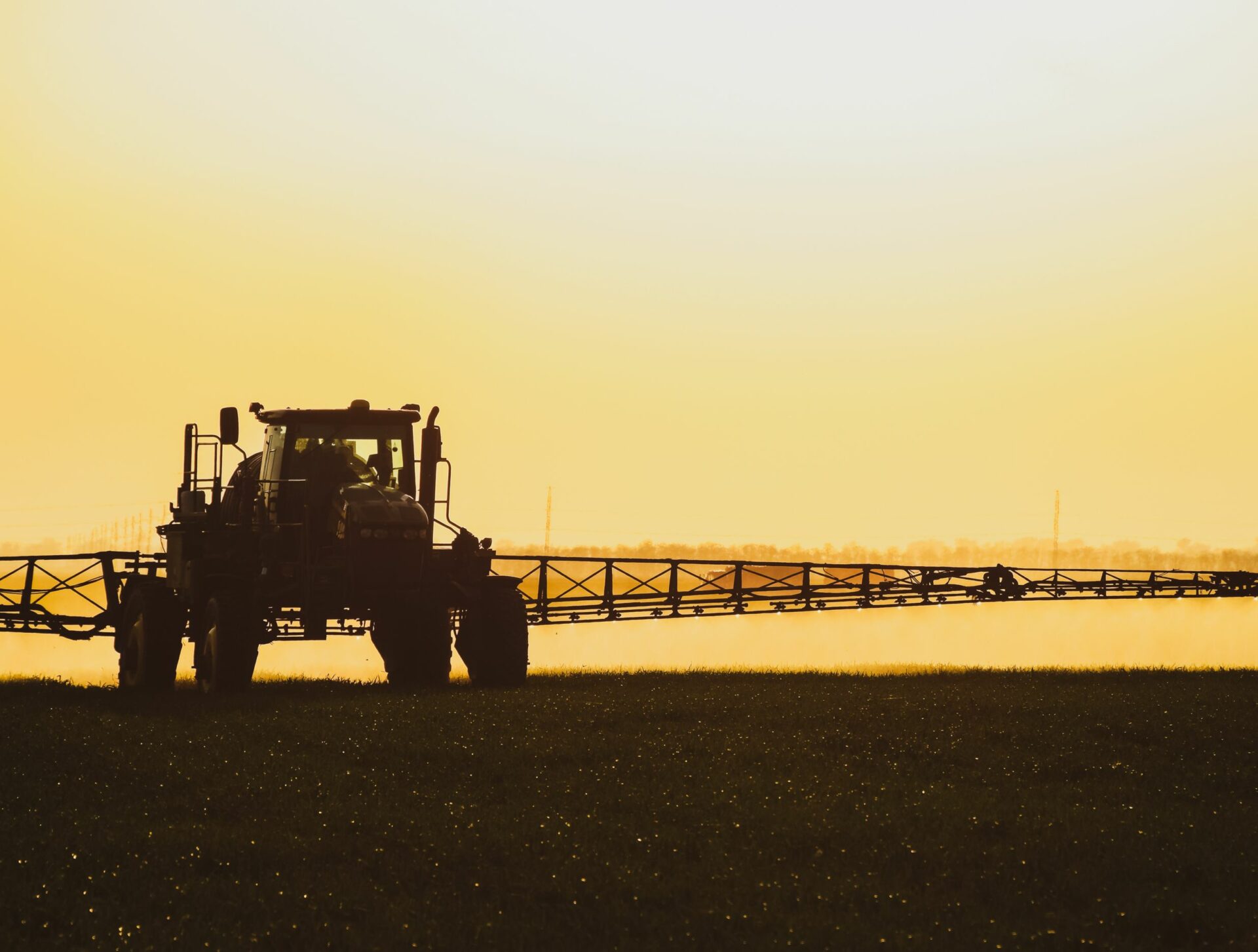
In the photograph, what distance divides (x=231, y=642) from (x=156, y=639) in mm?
2816

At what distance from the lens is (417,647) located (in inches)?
965

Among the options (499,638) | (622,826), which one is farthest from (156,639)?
(622,826)

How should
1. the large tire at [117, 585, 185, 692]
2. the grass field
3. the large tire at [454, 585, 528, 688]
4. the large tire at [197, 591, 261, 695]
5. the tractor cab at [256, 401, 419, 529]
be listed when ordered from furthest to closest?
the large tire at [117, 585, 185, 692] → the large tire at [454, 585, 528, 688] → the tractor cab at [256, 401, 419, 529] → the large tire at [197, 591, 261, 695] → the grass field

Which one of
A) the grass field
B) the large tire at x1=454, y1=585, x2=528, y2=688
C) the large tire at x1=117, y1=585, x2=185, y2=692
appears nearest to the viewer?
the grass field

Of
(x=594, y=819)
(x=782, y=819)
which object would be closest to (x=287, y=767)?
(x=594, y=819)

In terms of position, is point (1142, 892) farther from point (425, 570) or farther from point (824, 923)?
point (425, 570)

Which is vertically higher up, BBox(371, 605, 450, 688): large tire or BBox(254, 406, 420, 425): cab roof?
BBox(254, 406, 420, 425): cab roof

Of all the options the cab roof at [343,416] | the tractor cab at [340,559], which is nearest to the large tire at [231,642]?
the tractor cab at [340,559]

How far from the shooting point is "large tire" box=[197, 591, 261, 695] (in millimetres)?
22375

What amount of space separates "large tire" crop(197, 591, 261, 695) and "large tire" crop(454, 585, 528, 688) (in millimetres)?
3508

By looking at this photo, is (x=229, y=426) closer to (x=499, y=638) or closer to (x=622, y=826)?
(x=499, y=638)

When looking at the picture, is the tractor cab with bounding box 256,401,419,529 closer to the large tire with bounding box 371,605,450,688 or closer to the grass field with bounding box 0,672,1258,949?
Result: the large tire with bounding box 371,605,450,688

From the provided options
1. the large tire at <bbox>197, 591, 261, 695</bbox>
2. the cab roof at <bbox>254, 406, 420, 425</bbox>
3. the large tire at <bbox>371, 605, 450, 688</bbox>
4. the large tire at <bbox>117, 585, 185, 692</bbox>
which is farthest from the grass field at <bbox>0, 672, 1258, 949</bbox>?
the cab roof at <bbox>254, 406, 420, 425</bbox>

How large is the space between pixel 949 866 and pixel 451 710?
9662mm
